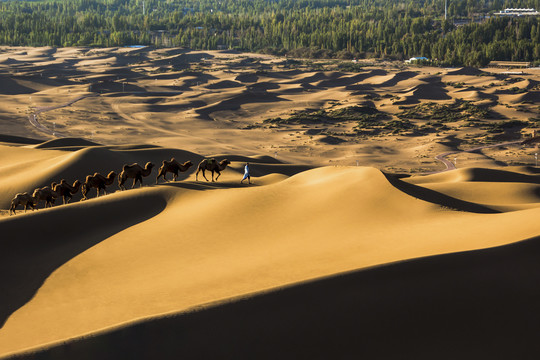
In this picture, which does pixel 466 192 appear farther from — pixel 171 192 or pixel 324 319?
pixel 324 319

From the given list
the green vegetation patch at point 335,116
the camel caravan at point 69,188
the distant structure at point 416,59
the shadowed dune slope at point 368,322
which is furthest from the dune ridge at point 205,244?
the distant structure at point 416,59

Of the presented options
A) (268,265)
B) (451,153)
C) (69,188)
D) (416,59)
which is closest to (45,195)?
(69,188)

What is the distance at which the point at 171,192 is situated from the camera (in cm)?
2097

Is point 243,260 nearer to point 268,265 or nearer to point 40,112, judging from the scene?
point 268,265

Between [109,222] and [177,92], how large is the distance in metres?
74.9

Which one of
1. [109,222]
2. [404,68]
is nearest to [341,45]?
[404,68]

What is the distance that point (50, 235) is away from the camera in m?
17.4

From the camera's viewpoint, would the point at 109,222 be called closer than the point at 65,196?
Yes

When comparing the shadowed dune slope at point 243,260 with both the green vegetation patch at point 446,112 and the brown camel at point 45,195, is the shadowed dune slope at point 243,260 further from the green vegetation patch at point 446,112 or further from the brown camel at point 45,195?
the green vegetation patch at point 446,112

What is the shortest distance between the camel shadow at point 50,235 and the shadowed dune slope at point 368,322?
4.49m

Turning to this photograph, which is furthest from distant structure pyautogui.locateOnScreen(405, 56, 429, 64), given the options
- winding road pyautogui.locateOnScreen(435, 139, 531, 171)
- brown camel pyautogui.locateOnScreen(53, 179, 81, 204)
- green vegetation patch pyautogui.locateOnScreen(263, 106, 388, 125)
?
brown camel pyautogui.locateOnScreen(53, 179, 81, 204)

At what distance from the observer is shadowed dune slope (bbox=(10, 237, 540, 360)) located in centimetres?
940

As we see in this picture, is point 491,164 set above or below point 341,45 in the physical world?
below

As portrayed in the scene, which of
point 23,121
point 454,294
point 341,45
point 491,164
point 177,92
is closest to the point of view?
point 454,294
